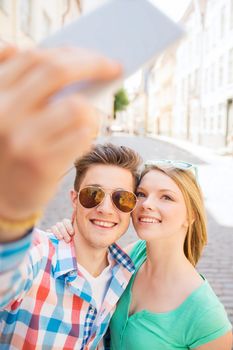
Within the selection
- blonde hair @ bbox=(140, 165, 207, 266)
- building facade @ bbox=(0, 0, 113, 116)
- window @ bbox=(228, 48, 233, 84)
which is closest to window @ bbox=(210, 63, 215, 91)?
window @ bbox=(228, 48, 233, 84)

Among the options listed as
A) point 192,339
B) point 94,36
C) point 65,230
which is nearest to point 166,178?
point 65,230

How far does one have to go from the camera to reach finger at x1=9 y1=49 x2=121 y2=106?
0.59 m

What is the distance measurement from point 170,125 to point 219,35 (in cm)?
2353

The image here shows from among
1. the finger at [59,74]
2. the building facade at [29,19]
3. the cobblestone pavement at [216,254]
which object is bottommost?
the cobblestone pavement at [216,254]

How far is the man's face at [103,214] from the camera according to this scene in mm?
1941

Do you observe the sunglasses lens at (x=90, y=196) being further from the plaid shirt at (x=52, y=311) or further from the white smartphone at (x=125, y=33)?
the white smartphone at (x=125, y=33)

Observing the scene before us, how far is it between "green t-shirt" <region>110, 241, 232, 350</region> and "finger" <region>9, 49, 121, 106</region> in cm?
150

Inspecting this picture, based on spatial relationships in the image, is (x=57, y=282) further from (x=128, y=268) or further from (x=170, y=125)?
(x=170, y=125)

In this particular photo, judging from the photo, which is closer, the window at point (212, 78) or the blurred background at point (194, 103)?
the blurred background at point (194, 103)

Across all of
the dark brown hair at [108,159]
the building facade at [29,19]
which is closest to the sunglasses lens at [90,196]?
the dark brown hair at [108,159]

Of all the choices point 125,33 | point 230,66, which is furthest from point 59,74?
point 230,66

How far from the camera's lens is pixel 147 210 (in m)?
2.09

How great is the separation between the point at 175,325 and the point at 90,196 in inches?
28.5

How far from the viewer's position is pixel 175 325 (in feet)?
6.24
